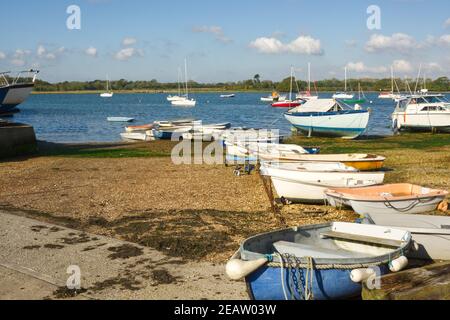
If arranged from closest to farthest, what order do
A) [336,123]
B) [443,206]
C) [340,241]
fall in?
1. [340,241]
2. [443,206]
3. [336,123]

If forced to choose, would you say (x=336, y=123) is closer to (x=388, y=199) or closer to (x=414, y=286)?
(x=388, y=199)

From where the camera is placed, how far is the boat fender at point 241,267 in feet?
20.3

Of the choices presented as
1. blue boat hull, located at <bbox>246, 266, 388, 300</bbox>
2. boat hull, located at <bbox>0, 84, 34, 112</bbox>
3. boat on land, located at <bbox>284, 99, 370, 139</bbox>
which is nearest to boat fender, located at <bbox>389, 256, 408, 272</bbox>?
blue boat hull, located at <bbox>246, 266, 388, 300</bbox>

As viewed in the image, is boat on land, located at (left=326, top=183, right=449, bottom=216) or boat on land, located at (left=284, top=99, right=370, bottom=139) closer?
boat on land, located at (left=326, top=183, right=449, bottom=216)

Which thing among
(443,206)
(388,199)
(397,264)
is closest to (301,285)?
(397,264)

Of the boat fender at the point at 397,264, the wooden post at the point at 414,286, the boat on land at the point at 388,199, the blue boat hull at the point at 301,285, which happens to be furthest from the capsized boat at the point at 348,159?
the wooden post at the point at 414,286

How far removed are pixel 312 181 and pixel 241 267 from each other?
6.65m

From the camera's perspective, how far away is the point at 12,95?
47188mm

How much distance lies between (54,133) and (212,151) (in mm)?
21687

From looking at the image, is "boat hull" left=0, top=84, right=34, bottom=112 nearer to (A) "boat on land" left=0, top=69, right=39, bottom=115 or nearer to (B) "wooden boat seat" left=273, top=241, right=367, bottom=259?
(A) "boat on land" left=0, top=69, right=39, bottom=115

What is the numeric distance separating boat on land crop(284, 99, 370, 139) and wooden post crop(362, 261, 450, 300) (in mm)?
24574

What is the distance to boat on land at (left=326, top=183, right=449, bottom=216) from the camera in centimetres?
1063
